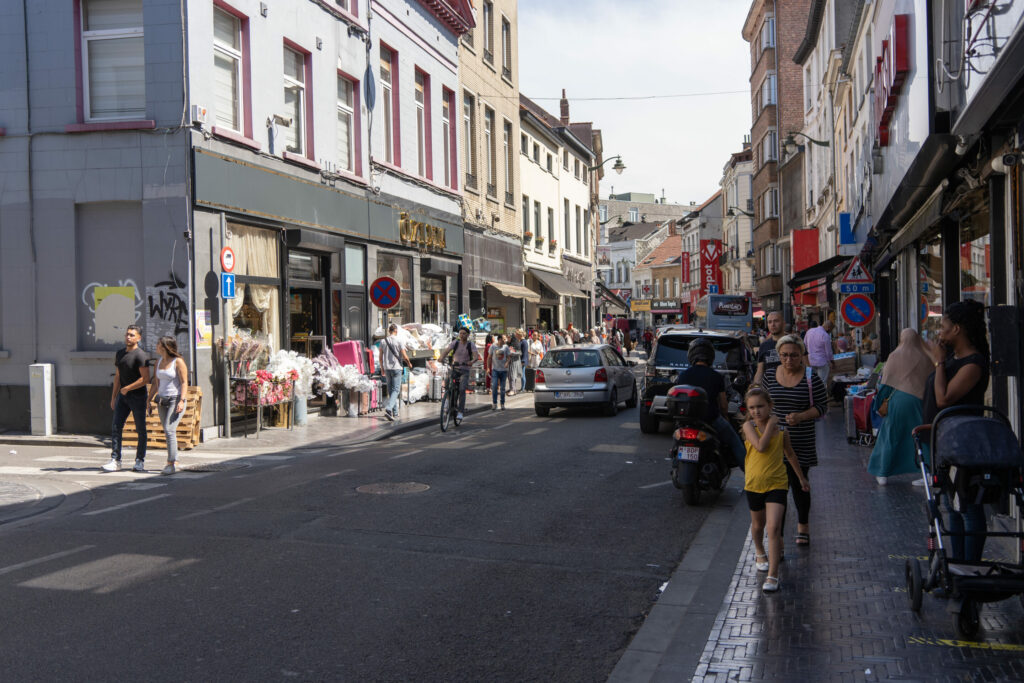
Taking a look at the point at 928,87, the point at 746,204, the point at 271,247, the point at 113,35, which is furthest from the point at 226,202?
the point at 746,204

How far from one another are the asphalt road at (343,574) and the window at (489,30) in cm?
2313

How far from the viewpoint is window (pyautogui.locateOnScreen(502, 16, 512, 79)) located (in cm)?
3388

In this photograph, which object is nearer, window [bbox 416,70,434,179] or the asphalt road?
the asphalt road

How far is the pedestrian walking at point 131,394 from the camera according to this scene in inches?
467

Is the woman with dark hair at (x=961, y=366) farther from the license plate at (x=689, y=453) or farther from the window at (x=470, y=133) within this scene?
the window at (x=470, y=133)

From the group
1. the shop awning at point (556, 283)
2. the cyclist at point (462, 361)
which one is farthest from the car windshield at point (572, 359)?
the shop awning at point (556, 283)

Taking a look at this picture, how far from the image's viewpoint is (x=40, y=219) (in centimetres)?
1510

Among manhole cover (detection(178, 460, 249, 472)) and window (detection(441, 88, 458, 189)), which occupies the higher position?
window (detection(441, 88, 458, 189))

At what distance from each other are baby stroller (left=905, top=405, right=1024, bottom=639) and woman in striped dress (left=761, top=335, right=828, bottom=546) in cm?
202

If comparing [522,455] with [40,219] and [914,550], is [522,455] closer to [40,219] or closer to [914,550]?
[914,550]

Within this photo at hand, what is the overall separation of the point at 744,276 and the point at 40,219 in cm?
6190

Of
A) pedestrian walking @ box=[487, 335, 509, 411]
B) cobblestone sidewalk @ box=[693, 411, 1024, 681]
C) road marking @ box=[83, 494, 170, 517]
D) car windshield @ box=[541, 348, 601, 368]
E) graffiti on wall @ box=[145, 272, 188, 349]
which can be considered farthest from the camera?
pedestrian walking @ box=[487, 335, 509, 411]

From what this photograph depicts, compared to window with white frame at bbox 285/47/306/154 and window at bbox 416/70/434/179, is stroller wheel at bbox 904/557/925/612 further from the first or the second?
window at bbox 416/70/434/179

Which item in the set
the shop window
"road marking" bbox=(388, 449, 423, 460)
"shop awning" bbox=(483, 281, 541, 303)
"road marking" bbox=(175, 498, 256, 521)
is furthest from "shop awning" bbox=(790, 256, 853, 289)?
"road marking" bbox=(175, 498, 256, 521)
